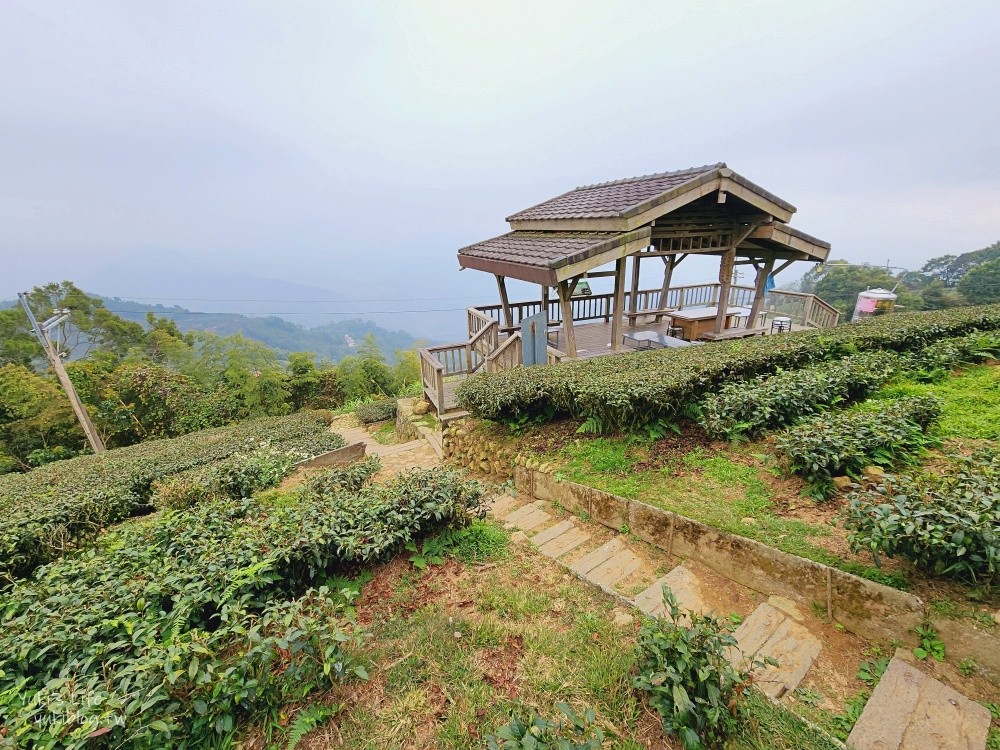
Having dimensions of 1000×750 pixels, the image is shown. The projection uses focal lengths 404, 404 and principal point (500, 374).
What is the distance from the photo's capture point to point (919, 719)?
1.91 m

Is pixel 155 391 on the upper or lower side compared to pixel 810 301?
→ lower

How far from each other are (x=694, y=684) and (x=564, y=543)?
2020 millimetres

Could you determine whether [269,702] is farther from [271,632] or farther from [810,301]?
[810,301]

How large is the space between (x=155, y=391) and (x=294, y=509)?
18.9 m

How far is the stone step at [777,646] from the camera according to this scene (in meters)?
2.19

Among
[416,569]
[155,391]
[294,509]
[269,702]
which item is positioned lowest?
[155,391]

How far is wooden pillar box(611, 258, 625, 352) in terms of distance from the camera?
27.0 feet

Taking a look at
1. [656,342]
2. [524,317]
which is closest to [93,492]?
[524,317]

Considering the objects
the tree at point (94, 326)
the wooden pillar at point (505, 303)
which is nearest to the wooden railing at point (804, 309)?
the wooden pillar at point (505, 303)

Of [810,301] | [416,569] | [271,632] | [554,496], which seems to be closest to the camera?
[271,632]

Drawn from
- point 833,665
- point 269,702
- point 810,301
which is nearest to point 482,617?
point 269,702

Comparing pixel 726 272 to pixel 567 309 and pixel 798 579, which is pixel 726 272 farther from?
pixel 798 579

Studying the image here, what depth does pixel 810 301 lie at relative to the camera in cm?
1255

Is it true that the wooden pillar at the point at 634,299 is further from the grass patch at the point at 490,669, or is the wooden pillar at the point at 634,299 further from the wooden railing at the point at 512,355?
the grass patch at the point at 490,669
